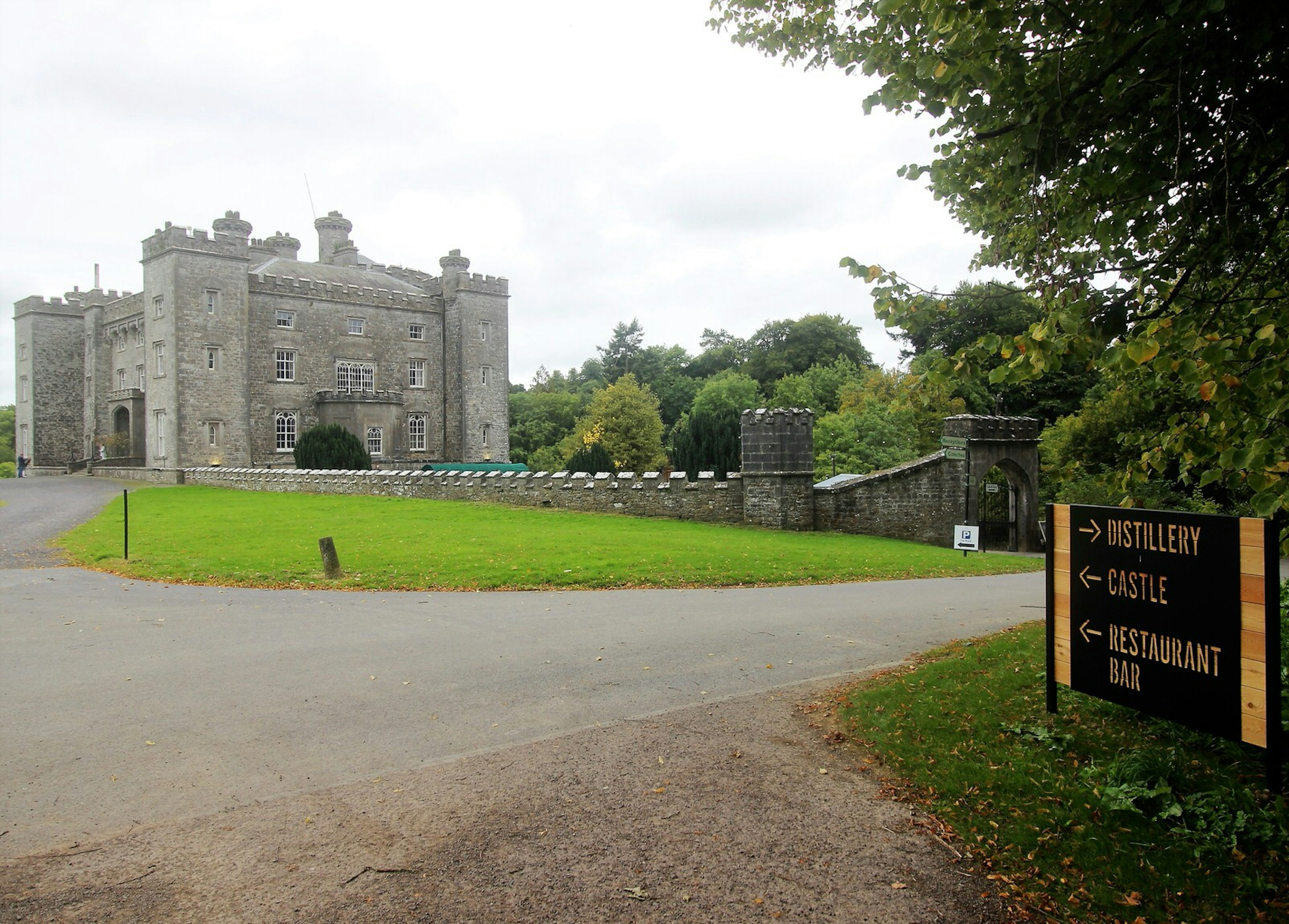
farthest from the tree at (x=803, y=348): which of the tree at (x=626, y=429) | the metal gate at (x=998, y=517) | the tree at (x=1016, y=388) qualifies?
the metal gate at (x=998, y=517)

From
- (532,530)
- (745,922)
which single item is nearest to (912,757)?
(745,922)

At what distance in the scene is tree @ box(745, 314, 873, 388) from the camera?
67.9 m

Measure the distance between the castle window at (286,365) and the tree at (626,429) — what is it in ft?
58.1

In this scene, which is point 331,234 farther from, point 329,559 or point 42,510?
point 329,559

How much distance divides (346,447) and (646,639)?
34198 millimetres

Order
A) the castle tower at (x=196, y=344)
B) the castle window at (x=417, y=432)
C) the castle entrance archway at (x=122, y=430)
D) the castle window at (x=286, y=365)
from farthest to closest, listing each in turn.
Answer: the castle window at (x=417, y=432) < the castle window at (x=286, y=365) < the castle entrance archway at (x=122, y=430) < the castle tower at (x=196, y=344)

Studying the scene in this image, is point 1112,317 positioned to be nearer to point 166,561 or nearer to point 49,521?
point 166,561

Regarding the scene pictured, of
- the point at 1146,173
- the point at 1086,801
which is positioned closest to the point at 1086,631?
the point at 1086,801

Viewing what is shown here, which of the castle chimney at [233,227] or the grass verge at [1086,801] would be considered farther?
the castle chimney at [233,227]

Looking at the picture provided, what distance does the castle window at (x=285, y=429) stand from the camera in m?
50.1

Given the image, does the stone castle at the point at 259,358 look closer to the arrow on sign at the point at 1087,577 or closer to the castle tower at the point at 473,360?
the castle tower at the point at 473,360

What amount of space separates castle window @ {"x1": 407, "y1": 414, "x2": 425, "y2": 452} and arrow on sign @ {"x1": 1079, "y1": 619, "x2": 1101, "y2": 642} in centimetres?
5206

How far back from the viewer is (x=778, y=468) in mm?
23672

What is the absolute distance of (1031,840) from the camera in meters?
4.25
